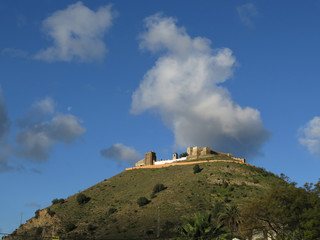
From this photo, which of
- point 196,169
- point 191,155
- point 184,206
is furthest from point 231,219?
point 191,155

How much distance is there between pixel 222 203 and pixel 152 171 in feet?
131

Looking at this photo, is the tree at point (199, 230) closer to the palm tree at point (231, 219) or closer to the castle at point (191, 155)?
the palm tree at point (231, 219)

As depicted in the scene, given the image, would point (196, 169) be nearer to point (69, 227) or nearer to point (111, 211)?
point (111, 211)

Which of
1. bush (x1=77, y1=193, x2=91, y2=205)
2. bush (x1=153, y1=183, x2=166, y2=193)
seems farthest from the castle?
bush (x1=77, y1=193, x2=91, y2=205)

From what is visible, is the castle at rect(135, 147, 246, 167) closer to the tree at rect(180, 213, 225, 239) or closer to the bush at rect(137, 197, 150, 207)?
the bush at rect(137, 197, 150, 207)

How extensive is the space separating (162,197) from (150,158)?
135 ft

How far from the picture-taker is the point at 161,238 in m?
80.0

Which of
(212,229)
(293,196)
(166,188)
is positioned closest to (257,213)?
(293,196)

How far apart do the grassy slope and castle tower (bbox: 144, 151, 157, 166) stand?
46.1 ft

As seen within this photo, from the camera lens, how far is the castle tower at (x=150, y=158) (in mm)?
141312

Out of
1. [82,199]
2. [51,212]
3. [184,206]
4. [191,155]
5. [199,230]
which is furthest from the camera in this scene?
[191,155]

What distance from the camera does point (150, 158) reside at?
142m

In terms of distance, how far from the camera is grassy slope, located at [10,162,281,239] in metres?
90.7

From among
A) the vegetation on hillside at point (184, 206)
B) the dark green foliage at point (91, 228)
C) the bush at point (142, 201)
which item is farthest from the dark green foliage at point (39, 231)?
the bush at point (142, 201)
